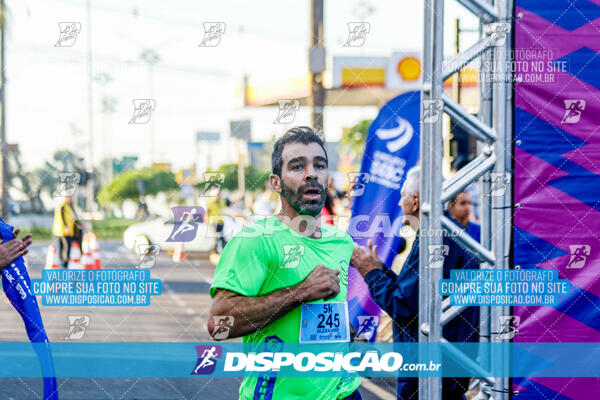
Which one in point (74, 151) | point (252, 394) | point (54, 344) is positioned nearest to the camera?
point (252, 394)

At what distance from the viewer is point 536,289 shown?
3.88 meters

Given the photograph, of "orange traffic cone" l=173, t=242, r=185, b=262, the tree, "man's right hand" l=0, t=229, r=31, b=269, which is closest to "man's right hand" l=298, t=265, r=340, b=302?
"man's right hand" l=0, t=229, r=31, b=269

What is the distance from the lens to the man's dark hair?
3.06 meters

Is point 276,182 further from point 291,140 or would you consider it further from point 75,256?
point 75,256

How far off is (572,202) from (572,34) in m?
0.85

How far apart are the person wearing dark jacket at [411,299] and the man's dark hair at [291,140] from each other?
1102 mm

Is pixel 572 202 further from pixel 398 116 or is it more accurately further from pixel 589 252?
pixel 398 116

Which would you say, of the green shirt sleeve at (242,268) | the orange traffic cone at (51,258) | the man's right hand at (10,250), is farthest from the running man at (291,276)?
the orange traffic cone at (51,258)

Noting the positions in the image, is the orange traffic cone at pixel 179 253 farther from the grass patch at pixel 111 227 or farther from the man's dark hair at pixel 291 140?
the man's dark hair at pixel 291 140

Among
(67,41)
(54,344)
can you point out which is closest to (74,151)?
(54,344)

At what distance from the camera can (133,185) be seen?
9.28m

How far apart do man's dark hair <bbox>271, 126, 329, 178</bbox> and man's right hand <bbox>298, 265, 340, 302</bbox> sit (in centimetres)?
45

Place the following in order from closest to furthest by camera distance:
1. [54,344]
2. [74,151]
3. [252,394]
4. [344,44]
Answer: [252,394]
[344,44]
[74,151]
[54,344]

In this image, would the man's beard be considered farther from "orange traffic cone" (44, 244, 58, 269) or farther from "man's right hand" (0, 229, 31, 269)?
"orange traffic cone" (44, 244, 58, 269)
